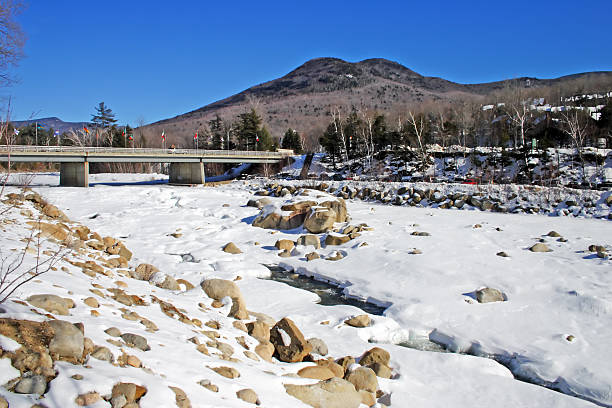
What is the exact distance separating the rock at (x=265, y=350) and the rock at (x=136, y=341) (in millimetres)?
1880

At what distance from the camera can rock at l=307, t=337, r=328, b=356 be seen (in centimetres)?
686

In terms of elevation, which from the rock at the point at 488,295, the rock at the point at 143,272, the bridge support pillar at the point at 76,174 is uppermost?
the bridge support pillar at the point at 76,174

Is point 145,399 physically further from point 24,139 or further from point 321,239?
point 24,139

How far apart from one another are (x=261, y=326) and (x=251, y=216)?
14307mm

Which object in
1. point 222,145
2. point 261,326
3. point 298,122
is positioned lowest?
point 261,326

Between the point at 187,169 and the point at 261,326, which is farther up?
the point at 187,169

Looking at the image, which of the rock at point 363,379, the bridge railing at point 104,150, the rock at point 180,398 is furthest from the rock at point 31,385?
the bridge railing at point 104,150

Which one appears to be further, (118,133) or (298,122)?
(298,122)

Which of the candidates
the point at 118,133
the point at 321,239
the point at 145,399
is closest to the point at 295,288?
the point at 321,239

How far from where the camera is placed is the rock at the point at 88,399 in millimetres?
3488

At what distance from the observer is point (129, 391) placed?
148 inches

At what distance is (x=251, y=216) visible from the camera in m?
21.3

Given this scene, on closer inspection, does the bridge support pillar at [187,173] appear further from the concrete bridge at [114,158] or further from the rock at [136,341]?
the rock at [136,341]

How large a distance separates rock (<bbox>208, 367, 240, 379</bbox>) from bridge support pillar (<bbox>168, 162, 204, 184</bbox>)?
41173mm
